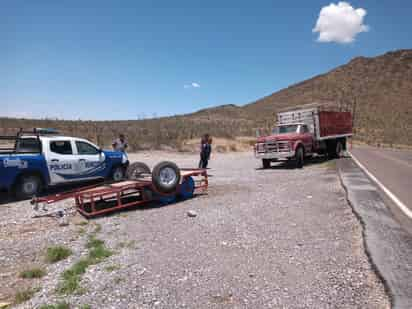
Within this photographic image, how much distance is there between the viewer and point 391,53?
325ft

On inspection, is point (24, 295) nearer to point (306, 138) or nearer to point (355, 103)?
point (306, 138)

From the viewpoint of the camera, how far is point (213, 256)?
4387 mm

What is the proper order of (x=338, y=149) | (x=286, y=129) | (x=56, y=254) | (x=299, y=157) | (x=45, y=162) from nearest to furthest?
(x=56, y=254)
(x=45, y=162)
(x=299, y=157)
(x=286, y=129)
(x=338, y=149)

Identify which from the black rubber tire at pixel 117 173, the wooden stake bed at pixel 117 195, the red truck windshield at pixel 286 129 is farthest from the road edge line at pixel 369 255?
the red truck windshield at pixel 286 129

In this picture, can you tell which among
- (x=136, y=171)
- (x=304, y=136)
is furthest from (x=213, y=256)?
(x=304, y=136)

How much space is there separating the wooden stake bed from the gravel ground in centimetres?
34

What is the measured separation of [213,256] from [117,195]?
3411 millimetres

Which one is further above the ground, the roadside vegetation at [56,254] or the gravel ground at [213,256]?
the roadside vegetation at [56,254]

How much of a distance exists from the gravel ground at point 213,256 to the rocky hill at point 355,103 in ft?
120

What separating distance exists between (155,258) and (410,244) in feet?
12.4

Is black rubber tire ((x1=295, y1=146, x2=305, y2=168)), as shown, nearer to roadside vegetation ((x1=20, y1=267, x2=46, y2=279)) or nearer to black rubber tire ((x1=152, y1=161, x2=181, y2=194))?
black rubber tire ((x1=152, y1=161, x2=181, y2=194))

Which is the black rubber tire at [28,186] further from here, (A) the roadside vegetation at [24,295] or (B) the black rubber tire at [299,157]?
(B) the black rubber tire at [299,157]

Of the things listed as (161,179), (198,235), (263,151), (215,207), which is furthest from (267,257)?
(263,151)

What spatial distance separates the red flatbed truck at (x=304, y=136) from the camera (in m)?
14.8
